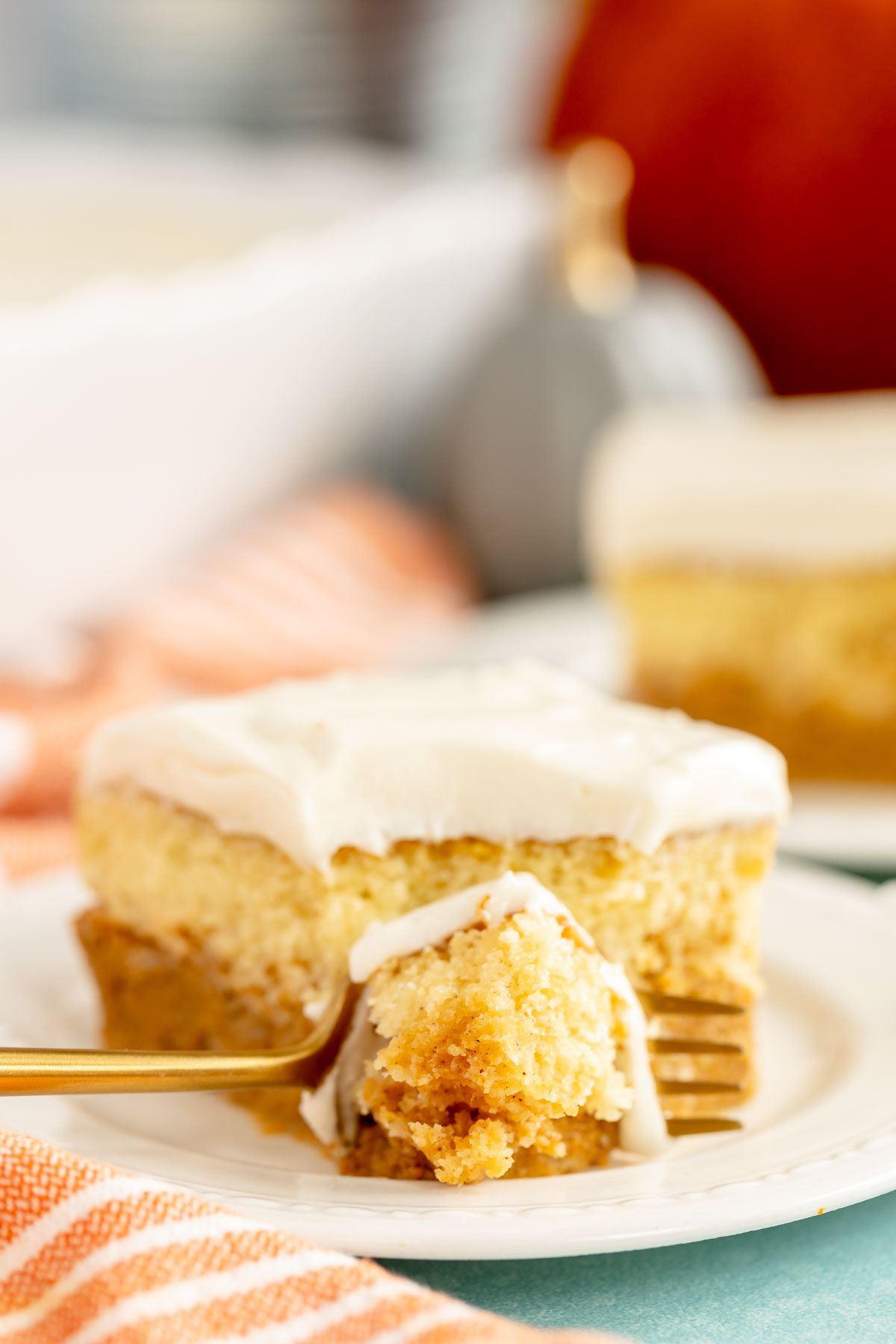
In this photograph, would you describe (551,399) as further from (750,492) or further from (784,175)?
(784,175)

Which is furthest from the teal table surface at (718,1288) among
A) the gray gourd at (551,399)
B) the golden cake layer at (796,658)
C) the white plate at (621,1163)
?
the gray gourd at (551,399)

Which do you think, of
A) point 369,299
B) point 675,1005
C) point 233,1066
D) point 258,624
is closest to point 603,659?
point 258,624

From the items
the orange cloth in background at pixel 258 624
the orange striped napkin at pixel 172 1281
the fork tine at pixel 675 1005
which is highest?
the orange striped napkin at pixel 172 1281

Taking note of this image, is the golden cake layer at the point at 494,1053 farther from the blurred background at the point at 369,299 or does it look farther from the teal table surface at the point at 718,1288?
the blurred background at the point at 369,299

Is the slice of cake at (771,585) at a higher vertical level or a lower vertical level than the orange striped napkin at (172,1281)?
lower

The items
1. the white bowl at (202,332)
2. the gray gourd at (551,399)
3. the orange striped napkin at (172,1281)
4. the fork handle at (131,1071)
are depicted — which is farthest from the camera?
the gray gourd at (551,399)

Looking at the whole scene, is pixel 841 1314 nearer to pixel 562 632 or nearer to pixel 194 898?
pixel 194 898

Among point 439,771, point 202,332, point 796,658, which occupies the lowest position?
point 796,658
